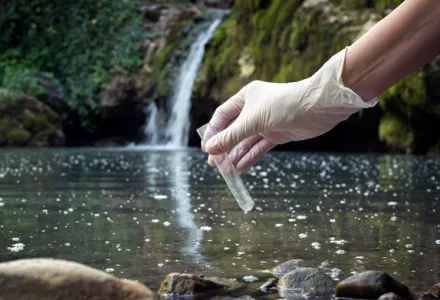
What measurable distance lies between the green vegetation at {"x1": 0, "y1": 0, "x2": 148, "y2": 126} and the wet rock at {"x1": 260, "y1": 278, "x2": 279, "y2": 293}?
3128 centimetres

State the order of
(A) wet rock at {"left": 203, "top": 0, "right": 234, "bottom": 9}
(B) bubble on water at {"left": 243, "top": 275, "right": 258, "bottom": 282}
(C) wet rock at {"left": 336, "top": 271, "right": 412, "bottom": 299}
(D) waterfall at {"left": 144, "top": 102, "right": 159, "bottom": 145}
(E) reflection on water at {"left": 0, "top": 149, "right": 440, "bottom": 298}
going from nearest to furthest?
(C) wet rock at {"left": 336, "top": 271, "right": 412, "bottom": 299}
(B) bubble on water at {"left": 243, "top": 275, "right": 258, "bottom": 282}
(E) reflection on water at {"left": 0, "top": 149, "right": 440, "bottom": 298}
(D) waterfall at {"left": 144, "top": 102, "right": 159, "bottom": 145}
(A) wet rock at {"left": 203, "top": 0, "right": 234, "bottom": 9}

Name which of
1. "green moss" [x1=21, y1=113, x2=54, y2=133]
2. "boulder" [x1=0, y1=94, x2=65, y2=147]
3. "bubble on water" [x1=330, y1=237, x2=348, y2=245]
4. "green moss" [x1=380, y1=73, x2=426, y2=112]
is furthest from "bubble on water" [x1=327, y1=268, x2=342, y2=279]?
"green moss" [x1=21, y1=113, x2=54, y2=133]

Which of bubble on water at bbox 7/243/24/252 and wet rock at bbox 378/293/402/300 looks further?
bubble on water at bbox 7/243/24/252

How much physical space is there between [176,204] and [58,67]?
3020 cm

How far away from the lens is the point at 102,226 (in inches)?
281

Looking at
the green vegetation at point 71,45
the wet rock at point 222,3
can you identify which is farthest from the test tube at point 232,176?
the wet rock at point 222,3

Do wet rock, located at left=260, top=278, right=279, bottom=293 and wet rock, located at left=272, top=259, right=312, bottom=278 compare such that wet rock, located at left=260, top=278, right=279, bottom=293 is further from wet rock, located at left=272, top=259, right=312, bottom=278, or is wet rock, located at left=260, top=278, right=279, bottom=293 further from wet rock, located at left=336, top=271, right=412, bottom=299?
wet rock, located at left=336, top=271, right=412, bottom=299

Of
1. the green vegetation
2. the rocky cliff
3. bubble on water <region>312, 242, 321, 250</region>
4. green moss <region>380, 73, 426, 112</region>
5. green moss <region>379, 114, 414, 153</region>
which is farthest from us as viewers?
the green vegetation

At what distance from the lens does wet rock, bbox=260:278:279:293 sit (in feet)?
14.3

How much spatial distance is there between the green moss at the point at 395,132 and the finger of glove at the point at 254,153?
66.8ft

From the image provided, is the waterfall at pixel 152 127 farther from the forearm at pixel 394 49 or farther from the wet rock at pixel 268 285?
the forearm at pixel 394 49

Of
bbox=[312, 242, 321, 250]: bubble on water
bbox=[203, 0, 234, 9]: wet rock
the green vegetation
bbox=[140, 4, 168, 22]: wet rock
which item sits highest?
bbox=[203, 0, 234, 9]: wet rock

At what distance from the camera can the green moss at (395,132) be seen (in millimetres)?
23688

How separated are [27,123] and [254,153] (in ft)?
95.4
